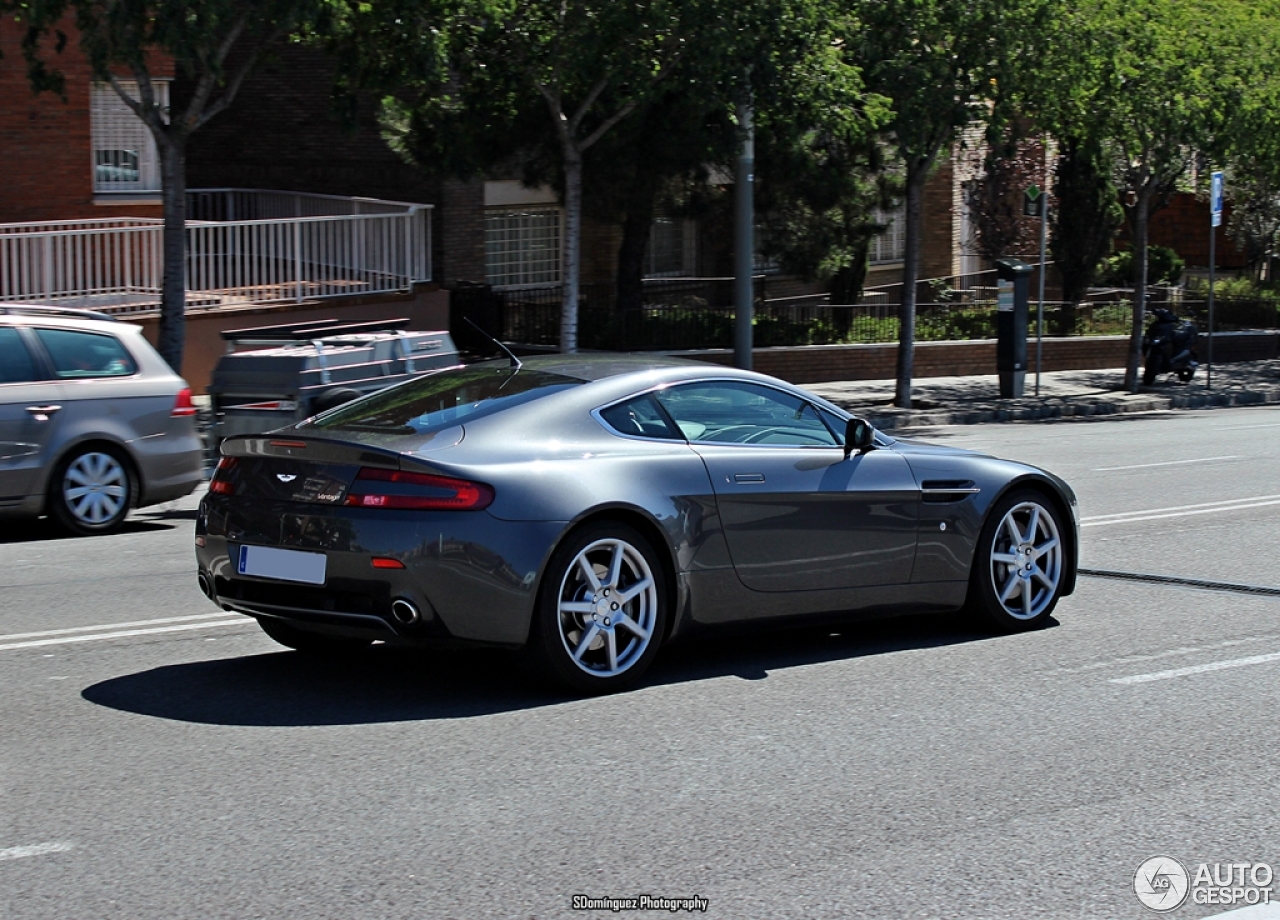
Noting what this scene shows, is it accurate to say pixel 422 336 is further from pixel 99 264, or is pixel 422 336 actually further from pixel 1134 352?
pixel 1134 352

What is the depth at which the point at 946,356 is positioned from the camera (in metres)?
28.5

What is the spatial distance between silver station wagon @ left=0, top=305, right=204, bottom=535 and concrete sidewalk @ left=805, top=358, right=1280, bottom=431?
11.7m

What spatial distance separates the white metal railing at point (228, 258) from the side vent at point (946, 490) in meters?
15.8

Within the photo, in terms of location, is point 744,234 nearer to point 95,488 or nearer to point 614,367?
point 95,488

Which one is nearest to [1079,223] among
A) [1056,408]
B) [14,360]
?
[1056,408]

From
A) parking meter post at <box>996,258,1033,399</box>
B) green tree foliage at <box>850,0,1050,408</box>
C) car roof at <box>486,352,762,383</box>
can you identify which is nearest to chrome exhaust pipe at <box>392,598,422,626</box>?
car roof at <box>486,352,762,383</box>

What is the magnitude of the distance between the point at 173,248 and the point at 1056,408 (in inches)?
515

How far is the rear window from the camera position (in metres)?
6.77

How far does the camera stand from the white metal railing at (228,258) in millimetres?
21094

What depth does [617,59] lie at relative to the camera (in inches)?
754

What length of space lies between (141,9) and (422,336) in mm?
4936

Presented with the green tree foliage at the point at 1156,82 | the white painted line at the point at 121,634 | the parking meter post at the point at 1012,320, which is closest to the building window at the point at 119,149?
the parking meter post at the point at 1012,320

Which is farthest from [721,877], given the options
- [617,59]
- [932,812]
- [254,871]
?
[617,59]
